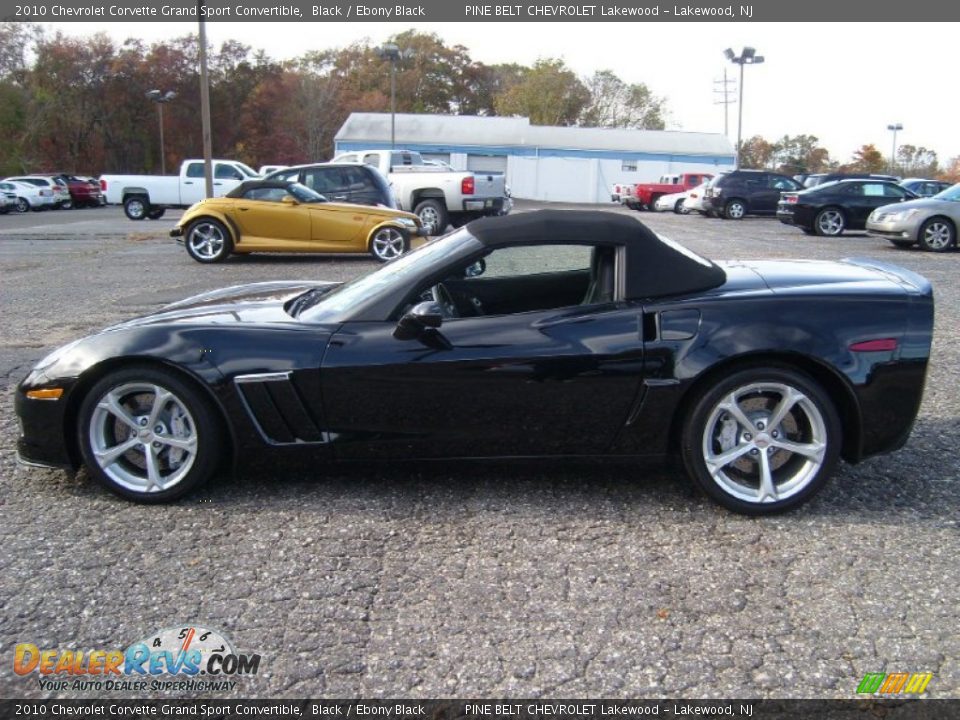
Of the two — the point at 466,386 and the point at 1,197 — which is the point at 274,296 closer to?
the point at 466,386

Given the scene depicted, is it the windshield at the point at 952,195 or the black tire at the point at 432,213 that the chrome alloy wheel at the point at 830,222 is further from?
the black tire at the point at 432,213

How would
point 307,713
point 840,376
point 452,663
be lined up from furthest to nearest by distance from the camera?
point 840,376 → point 452,663 → point 307,713

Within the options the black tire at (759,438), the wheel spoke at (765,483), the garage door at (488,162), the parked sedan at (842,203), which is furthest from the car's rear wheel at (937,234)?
the garage door at (488,162)

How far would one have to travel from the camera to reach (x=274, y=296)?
15.2 feet

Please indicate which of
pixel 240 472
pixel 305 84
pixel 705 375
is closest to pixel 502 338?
pixel 705 375

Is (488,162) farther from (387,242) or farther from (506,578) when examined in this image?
(506,578)

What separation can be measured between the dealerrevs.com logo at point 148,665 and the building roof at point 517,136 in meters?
52.6

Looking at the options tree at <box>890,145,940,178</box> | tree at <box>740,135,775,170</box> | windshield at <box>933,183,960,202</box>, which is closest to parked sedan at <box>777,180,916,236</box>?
windshield at <box>933,183,960,202</box>

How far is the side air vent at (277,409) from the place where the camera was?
3713 millimetres

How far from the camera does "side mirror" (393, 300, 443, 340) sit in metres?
3.62

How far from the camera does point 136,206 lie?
90.8ft

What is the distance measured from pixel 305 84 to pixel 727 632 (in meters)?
66.9

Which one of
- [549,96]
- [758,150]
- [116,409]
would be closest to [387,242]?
[116,409]

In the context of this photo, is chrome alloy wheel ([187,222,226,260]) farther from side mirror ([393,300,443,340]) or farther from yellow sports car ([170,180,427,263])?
side mirror ([393,300,443,340])
